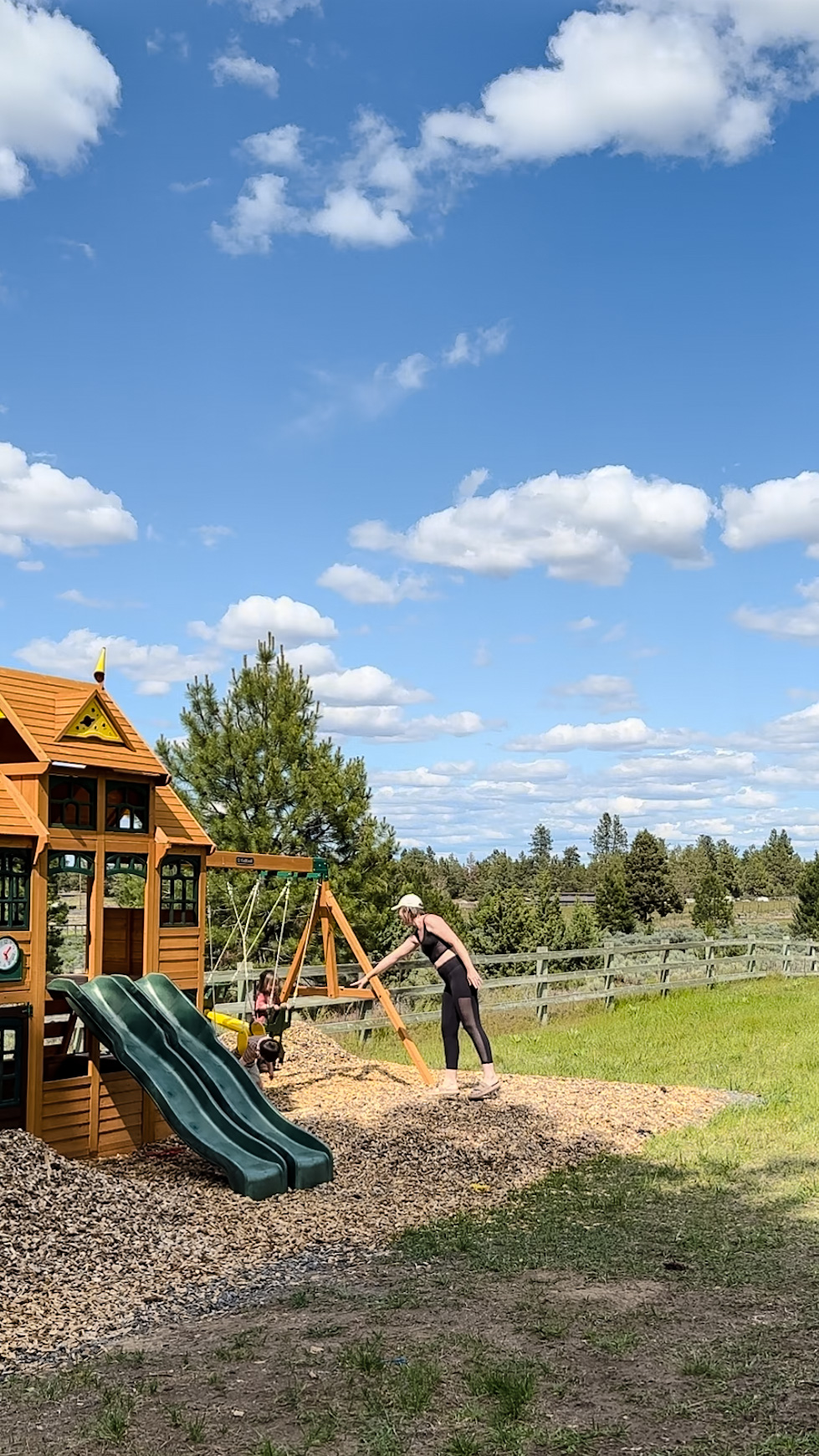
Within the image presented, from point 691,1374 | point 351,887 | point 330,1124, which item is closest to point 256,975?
point 330,1124

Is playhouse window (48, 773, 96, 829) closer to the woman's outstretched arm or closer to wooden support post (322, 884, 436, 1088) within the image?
wooden support post (322, 884, 436, 1088)

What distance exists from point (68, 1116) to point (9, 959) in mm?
1323

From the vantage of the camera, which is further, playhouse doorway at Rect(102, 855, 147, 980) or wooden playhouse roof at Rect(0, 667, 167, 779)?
playhouse doorway at Rect(102, 855, 147, 980)

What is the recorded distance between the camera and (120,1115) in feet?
31.5

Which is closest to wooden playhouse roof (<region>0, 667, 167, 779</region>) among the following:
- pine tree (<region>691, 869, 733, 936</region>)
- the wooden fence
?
the wooden fence

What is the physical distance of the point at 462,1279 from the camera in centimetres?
634

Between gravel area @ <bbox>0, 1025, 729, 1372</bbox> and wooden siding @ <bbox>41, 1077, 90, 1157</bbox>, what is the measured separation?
30 centimetres

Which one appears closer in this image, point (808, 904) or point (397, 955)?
point (397, 955)

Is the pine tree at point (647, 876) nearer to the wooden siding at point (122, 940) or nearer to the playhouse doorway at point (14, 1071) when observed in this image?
the wooden siding at point (122, 940)

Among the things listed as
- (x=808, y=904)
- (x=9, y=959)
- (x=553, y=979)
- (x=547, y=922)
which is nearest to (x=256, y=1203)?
(x=9, y=959)

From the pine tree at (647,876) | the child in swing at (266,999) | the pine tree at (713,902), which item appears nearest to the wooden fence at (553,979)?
the child in swing at (266,999)

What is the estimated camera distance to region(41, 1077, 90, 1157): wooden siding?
9.02 metres

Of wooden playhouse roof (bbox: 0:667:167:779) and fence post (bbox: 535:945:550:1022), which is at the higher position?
wooden playhouse roof (bbox: 0:667:167:779)

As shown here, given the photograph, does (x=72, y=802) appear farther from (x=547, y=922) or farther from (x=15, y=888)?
(x=547, y=922)
